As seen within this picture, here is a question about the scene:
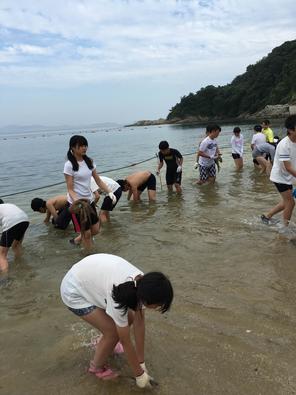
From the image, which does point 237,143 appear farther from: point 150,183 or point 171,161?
point 150,183

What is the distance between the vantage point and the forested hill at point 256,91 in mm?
82438

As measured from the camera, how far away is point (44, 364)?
3.42 meters

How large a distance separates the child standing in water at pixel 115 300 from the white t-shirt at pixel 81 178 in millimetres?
2881

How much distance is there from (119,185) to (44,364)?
535 centimetres

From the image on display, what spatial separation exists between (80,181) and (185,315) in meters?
2.77

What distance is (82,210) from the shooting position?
5.76 meters

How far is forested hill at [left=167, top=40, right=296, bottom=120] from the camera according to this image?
8244cm

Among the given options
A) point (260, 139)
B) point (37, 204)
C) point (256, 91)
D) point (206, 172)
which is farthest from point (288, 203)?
point (256, 91)

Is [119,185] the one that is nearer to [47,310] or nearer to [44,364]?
[47,310]

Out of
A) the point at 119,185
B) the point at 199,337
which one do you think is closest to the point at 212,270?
the point at 199,337

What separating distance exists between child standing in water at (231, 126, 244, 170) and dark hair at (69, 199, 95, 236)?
848cm

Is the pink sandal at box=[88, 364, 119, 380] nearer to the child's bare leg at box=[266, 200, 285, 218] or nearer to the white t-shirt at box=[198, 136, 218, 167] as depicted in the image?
the child's bare leg at box=[266, 200, 285, 218]

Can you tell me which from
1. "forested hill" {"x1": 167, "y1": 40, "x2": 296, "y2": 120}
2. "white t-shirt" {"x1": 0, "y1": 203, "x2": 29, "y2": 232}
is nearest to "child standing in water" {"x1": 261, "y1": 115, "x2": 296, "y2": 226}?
"white t-shirt" {"x1": 0, "y1": 203, "x2": 29, "y2": 232}

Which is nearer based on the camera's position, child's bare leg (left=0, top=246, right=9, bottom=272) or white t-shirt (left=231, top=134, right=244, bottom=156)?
child's bare leg (left=0, top=246, right=9, bottom=272)
